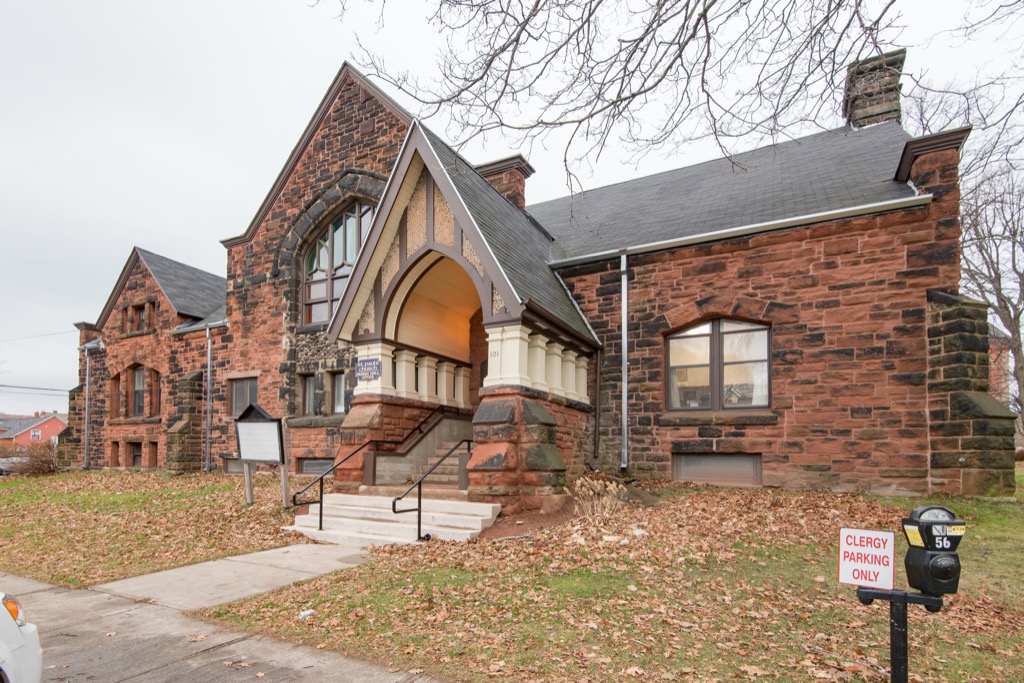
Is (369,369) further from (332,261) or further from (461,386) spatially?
(332,261)

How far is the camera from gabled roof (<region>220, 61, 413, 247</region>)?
1742 cm

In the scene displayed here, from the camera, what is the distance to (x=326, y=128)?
61.0ft

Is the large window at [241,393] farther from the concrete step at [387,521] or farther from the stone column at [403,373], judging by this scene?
the concrete step at [387,521]

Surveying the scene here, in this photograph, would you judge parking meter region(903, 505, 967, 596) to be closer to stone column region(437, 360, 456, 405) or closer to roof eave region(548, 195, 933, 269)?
roof eave region(548, 195, 933, 269)

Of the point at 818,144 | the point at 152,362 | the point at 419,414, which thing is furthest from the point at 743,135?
the point at 152,362

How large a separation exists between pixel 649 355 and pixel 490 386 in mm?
4391

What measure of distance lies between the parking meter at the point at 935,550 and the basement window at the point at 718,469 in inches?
363

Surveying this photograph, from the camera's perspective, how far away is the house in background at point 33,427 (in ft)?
270

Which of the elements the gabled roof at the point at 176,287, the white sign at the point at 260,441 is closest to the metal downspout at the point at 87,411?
the gabled roof at the point at 176,287

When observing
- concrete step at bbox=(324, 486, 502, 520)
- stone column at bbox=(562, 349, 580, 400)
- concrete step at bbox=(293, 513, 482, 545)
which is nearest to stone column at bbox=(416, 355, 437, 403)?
concrete step at bbox=(324, 486, 502, 520)

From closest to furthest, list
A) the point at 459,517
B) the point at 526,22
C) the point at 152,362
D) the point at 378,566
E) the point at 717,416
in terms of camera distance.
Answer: the point at 526,22, the point at 378,566, the point at 459,517, the point at 717,416, the point at 152,362

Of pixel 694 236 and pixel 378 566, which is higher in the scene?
pixel 694 236

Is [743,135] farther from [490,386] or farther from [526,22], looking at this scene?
[490,386]

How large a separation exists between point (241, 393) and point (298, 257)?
15.6 ft
